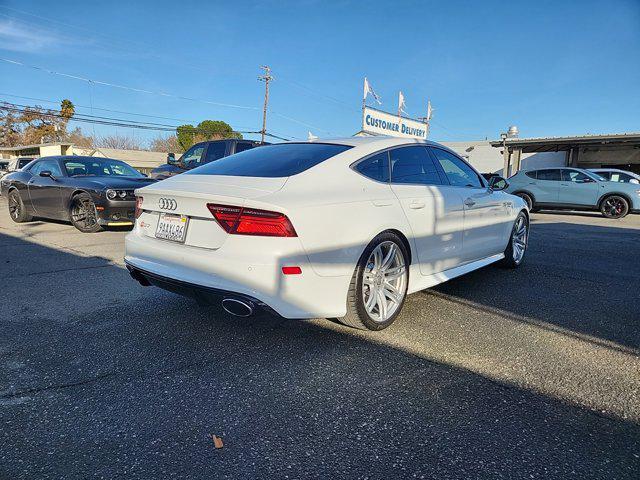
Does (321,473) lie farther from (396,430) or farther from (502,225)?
(502,225)

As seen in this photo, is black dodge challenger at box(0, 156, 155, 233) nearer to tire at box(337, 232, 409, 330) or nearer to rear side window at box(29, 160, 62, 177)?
rear side window at box(29, 160, 62, 177)

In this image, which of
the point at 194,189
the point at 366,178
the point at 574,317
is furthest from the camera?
the point at 574,317

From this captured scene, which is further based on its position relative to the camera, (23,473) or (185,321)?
(185,321)

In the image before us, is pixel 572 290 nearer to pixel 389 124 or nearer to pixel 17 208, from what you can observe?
pixel 17 208

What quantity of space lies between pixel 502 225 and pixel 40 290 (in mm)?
5021

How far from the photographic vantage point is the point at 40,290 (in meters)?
4.25

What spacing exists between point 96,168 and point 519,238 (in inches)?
304

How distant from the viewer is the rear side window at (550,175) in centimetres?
1476

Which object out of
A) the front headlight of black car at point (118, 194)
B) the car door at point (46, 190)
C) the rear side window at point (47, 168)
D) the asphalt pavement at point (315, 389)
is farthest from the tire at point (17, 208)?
Answer: the asphalt pavement at point (315, 389)

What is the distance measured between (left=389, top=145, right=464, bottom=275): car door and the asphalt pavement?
0.49 m

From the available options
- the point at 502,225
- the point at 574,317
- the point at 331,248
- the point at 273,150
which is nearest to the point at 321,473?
the point at 331,248

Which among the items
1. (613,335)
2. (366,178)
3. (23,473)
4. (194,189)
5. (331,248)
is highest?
(366,178)

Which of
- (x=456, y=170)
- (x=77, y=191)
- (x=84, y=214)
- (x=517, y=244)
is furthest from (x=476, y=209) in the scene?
(x=77, y=191)

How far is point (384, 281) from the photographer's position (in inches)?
133
